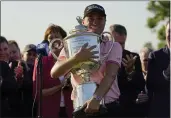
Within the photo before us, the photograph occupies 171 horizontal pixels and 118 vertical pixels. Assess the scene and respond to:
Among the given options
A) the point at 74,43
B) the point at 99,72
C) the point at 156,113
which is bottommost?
the point at 156,113

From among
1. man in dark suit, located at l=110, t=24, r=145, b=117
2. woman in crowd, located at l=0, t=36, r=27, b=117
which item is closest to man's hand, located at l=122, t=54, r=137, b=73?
man in dark suit, located at l=110, t=24, r=145, b=117

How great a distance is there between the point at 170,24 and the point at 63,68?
1.62m

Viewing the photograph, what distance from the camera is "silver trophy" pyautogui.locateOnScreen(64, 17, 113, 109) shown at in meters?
3.42

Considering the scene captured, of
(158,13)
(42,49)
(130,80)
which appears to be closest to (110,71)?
(42,49)

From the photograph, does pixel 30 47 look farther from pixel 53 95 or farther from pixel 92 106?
pixel 92 106

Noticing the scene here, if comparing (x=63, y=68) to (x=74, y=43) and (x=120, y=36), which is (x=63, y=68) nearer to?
(x=74, y=43)

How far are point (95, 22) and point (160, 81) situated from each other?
4.65 ft

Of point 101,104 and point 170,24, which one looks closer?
point 101,104

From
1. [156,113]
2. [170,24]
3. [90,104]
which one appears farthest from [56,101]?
[90,104]

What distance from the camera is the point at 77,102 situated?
3471 millimetres

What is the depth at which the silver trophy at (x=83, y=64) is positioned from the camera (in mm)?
3420

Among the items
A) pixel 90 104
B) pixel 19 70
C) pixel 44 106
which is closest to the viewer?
pixel 90 104

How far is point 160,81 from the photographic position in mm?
4766

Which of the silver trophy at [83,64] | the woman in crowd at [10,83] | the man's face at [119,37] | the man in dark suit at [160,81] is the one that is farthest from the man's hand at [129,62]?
the silver trophy at [83,64]
